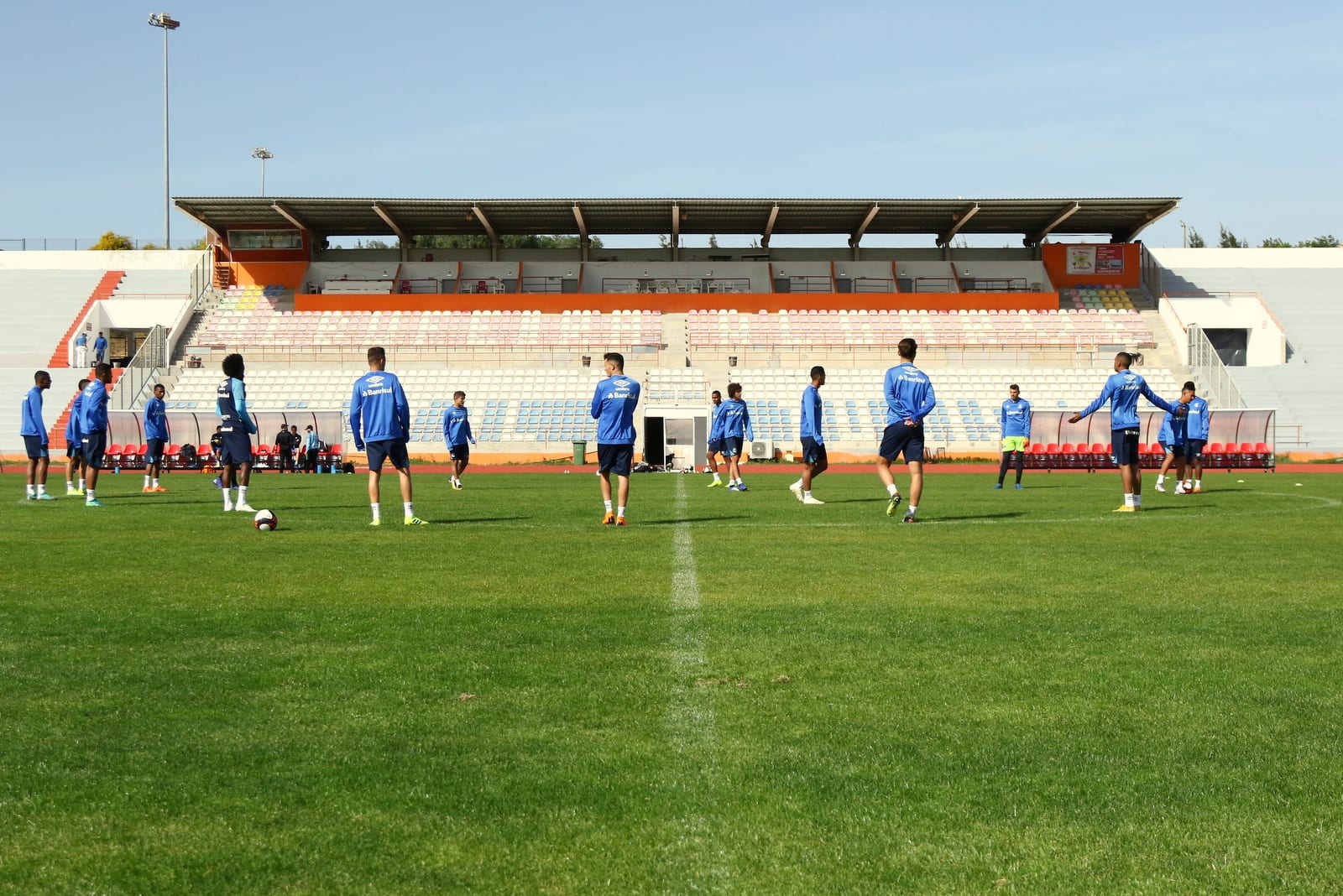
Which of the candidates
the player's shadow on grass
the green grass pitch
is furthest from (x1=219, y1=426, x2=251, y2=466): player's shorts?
the green grass pitch

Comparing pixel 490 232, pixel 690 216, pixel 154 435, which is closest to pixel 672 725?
pixel 154 435

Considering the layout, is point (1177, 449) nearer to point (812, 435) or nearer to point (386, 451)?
point (812, 435)

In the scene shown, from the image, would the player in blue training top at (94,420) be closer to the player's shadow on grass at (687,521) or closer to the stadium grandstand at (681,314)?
the player's shadow on grass at (687,521)

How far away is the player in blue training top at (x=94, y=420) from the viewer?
19.9 m

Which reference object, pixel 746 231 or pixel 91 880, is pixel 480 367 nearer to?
pixel 746 231

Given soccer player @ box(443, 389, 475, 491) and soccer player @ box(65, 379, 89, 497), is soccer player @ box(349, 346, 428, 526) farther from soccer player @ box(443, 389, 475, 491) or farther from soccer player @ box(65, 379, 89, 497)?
soccer player @ box(443, 389, 475, 491)

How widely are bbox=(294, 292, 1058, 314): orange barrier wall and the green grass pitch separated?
48065 mm

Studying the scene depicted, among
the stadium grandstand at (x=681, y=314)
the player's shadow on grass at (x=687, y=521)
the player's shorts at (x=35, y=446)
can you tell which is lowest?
the player's shadow on grass at (x=687, y=521)

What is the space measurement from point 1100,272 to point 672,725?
61.7 m

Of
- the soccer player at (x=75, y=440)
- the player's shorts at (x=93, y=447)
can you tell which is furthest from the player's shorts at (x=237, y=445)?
the player's shorts at (x=93, y=447)

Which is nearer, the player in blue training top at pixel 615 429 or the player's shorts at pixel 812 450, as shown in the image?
the player in blue training top at pixel 615 429

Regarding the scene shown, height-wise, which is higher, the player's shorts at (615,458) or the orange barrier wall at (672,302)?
the orange barrier wall at (672,302)

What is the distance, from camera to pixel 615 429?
52.3ft

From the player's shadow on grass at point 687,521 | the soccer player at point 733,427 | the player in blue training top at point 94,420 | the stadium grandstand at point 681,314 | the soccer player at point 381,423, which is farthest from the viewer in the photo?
the stadium grandstand at point 681,314
